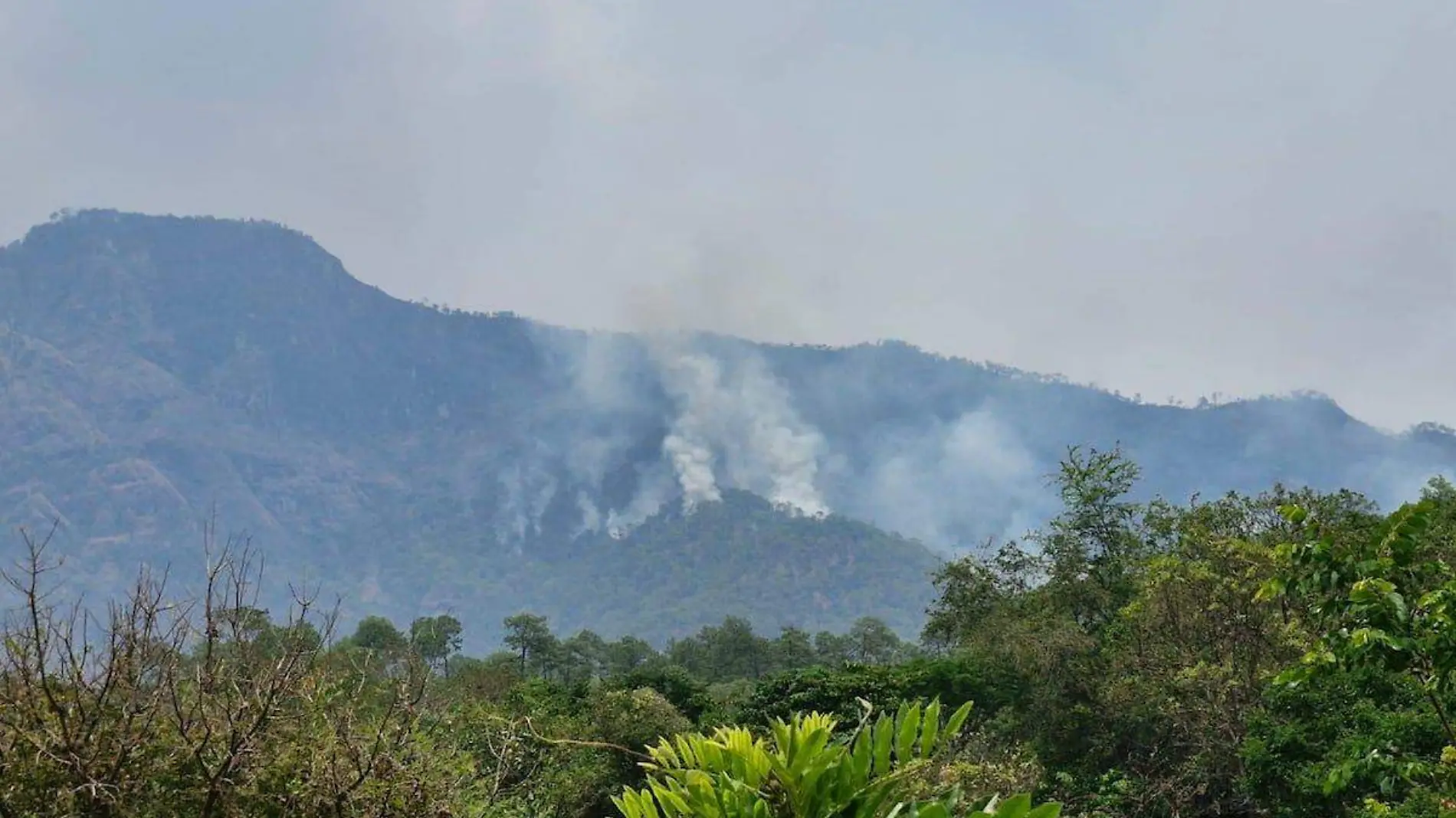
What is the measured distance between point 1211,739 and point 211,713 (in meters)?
14.8

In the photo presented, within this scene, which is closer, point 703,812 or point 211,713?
point 703,812

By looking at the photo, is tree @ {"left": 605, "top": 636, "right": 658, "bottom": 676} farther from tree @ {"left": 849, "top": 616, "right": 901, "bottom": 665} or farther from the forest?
the forest

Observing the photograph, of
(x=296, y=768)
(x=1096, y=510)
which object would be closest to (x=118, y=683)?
(x=296, y=768)

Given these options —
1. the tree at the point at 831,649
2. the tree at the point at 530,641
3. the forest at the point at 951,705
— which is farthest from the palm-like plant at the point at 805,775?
the tree at the point at 831,649

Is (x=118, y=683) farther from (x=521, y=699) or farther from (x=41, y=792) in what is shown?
(x=521, y=699)

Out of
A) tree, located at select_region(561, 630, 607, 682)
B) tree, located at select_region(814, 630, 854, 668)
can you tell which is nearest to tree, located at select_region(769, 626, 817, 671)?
tree, located at select_region(814, 630, 854, 668)

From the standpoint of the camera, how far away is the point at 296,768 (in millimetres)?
6977

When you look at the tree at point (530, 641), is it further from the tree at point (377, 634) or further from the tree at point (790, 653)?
the tree at point (790, 653)

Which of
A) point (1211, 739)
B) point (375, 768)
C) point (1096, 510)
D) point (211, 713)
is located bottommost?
point (1211, 739)

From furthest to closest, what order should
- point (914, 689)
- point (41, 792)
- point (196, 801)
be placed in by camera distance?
1. point (914, 689)
2. point (196, 801)
3. point (41, 792)

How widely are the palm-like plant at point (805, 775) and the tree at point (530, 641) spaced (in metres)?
73.6

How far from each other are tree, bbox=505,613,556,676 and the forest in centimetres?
4117

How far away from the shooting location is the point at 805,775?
1794 millimetres

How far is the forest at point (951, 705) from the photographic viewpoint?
2492 mm
